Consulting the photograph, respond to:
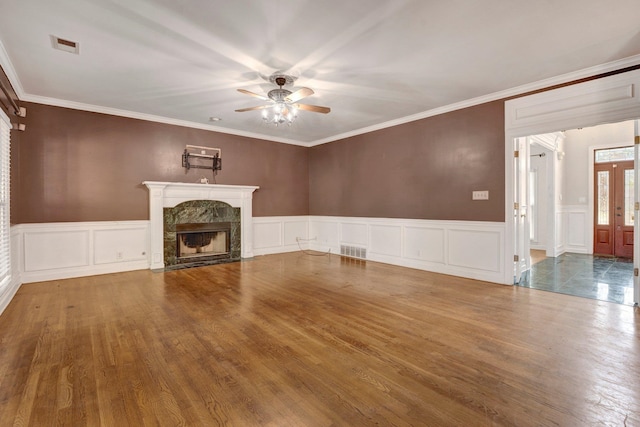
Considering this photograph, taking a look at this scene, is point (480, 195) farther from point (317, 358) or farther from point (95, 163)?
point (95, 163)

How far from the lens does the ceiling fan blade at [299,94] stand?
341cm

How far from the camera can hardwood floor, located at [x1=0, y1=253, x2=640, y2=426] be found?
67.7 inches

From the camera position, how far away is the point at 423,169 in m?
5.48

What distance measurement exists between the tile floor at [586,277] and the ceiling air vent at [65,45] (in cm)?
622

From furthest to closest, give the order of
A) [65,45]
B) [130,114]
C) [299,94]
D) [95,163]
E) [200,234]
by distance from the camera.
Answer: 1. [200,234]
2. [130,114]
3. [95,163]
4. [299,94]
5. [65,45]

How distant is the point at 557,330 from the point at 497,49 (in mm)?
2859

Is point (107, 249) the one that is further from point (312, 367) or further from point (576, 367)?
point (576, 367)

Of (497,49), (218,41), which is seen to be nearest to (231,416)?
(218,41)

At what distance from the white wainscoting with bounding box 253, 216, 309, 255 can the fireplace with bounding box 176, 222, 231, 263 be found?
73 cm

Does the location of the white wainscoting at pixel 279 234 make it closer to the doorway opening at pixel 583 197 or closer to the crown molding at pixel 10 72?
the crown molding at pixel 10 72

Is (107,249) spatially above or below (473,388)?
above

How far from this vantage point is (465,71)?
3.67 metres

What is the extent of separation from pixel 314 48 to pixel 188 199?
396 centimetres

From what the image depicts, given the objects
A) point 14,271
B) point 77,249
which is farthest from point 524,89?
point 14,271
